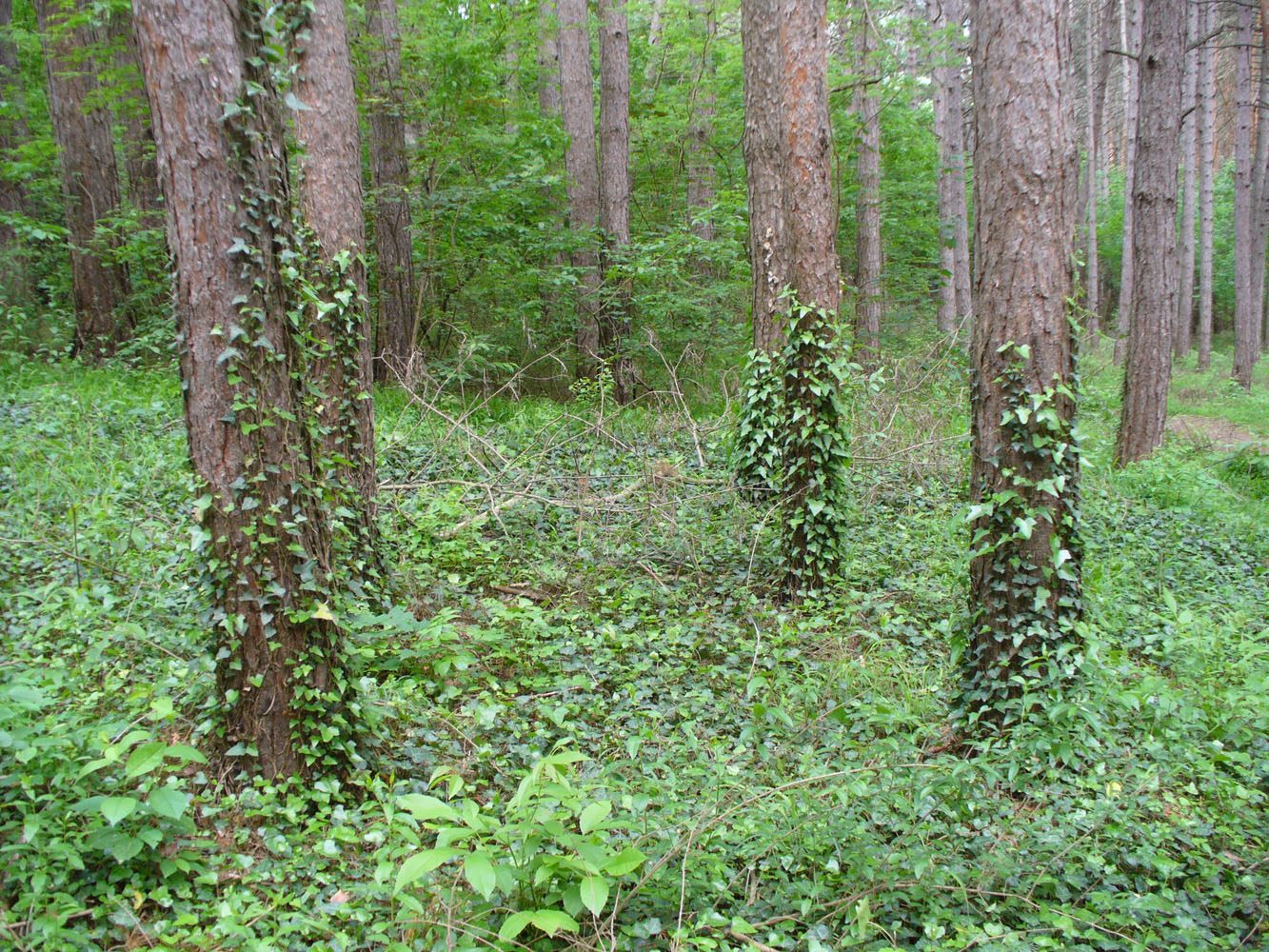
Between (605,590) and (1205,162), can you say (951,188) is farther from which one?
(605,590)

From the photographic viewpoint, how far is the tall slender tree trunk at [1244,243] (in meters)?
18.2

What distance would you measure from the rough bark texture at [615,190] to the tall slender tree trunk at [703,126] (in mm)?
1541

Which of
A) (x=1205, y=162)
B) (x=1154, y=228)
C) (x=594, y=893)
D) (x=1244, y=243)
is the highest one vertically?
(x=1205, y=162)

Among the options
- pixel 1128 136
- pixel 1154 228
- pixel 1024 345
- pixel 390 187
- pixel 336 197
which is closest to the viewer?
pixel 1024 345

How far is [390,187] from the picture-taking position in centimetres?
1037

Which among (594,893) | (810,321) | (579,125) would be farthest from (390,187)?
(594,893)

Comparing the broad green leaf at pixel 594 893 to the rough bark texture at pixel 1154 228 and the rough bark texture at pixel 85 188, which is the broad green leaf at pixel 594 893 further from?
the rough bark texture at pixel 85 188

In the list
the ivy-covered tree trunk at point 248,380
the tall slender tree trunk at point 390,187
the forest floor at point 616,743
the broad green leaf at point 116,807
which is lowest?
the forest floor at point 616,743

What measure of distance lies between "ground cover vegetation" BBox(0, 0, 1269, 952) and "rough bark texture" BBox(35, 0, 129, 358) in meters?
0.09

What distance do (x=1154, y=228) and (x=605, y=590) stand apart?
8.12m

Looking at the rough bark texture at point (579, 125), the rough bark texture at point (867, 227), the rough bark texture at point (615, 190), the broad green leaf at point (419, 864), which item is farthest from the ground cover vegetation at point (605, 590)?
the rough bark texture at point (867, 227)

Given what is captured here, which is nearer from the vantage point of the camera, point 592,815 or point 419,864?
point 419,864

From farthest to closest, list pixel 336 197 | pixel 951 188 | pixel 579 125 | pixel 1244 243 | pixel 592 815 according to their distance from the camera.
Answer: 1. pixel 1244 243
2. pixel 951 188
3. pixel 579 125
4. pixel 336 197
5. pixel 592 815

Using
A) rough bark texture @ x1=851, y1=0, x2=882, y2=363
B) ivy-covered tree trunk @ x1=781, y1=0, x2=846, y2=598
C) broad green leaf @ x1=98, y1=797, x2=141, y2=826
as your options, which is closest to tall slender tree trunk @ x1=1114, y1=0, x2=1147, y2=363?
rough bark texture @ x1=851, y1=0, x2=882, y2=363
